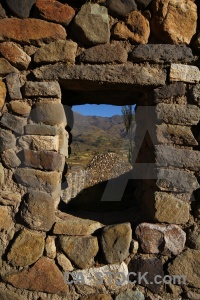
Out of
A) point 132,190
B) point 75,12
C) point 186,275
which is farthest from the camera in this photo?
point 132,190

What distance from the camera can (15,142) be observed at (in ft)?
7.16

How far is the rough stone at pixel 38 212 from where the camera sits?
2115 mm

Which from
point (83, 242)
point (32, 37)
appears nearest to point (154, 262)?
point (83, 242)

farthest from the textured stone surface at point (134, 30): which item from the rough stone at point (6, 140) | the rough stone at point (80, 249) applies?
the rough stone at point (80, 249)

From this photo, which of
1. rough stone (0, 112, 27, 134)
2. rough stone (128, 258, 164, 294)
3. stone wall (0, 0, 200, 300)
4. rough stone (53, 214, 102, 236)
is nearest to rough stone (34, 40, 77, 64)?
stone wall (0, 0, 200, 300)

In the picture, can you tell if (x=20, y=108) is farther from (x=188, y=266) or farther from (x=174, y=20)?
(x=188, y=266)

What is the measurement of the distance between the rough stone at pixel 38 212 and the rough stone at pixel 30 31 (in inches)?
42.0

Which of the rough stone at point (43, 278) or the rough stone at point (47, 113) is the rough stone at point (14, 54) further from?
the rough stone at point (43, 278)

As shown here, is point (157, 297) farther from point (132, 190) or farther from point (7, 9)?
point (7, 9)

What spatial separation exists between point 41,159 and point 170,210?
93 centimetres

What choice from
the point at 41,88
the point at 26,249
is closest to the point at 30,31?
the point at 41,88

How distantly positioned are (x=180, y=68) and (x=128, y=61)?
1.16 feet

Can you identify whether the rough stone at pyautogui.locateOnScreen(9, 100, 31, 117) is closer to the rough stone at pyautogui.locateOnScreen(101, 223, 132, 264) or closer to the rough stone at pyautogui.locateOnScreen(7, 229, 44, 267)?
the rough stone at pyautogui.locateOnScreen(7, 229, 44, 267)

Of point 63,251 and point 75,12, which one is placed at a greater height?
point 75,12
